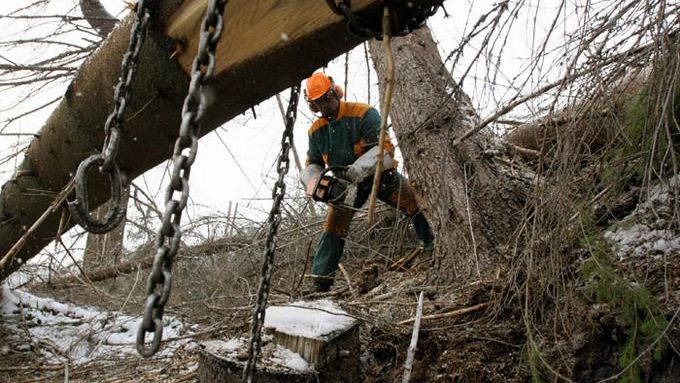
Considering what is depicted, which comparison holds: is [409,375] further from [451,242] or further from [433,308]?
[451,242]

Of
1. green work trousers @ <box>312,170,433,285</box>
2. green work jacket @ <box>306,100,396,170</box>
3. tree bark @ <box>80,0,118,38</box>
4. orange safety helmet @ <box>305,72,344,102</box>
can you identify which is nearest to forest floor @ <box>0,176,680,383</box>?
green work trousers @ <box>312,170,433,285</box>

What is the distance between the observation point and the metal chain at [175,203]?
95 centimetres

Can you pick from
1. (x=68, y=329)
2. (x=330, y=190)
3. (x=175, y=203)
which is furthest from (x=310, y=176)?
(x=175, y=203)

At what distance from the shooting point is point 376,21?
1429mm

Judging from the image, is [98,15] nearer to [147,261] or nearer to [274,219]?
[147,261]

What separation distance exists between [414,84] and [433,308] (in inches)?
76.6

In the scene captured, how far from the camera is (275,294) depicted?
→ 4.30 meters

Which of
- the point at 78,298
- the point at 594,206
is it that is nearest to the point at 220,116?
the point at 594,206

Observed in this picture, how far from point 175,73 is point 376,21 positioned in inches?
33.3

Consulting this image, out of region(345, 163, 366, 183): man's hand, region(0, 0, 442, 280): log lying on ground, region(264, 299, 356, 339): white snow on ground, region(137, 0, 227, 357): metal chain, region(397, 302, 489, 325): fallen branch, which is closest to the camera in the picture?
region(137, 0, 227, 357): metal chain

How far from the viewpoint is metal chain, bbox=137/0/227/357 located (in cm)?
95

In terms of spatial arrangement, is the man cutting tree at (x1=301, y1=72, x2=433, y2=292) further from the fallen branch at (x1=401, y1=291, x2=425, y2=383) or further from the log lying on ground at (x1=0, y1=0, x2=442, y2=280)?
the log lying on ground at (x1=0, y1=0, x2=442, y2=280)

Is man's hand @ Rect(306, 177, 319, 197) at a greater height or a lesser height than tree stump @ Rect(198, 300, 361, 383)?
greater

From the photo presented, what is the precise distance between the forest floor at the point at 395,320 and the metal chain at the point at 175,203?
1427 millimetres
